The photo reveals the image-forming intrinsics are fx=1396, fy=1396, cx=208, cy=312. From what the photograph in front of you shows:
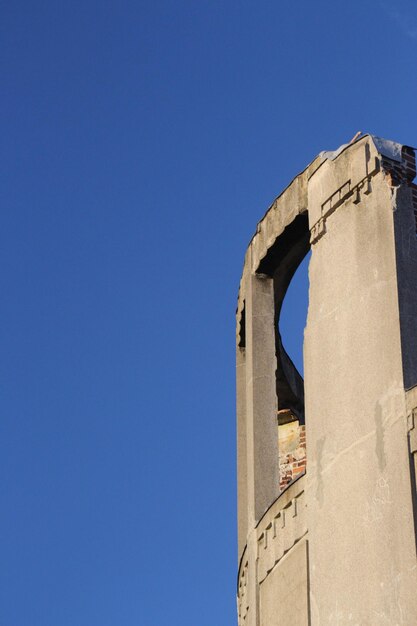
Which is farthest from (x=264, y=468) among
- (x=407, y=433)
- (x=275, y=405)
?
(x=407, y=433)

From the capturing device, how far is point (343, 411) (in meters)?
13.0

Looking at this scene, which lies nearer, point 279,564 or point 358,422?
point 358,422

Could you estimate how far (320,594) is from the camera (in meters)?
12.7

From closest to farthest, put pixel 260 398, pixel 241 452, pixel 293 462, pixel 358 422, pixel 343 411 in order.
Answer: pixel 358 422
pixel 343 411
pixel 260 398
pixel 241 452
pixel 293 462

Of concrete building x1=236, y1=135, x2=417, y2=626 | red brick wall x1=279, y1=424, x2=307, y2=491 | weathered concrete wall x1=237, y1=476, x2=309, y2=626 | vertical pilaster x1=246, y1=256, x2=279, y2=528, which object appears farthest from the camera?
red brick wall x1=279, y1=424, x2=307, y2=491

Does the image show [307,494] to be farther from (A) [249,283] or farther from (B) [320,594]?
(A) [249,283]

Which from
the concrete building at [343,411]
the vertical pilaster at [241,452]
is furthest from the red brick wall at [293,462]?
the concrete building at [343,411]

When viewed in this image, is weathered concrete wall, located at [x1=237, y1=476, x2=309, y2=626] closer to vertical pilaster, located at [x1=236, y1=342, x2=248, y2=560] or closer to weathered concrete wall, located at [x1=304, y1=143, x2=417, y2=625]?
weathered concrete wall, located at [x1=304, y1=143, x2=417, y2=625]

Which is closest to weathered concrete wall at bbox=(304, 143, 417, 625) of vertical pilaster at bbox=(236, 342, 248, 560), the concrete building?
the concrete building

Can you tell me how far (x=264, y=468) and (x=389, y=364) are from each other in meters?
2.98

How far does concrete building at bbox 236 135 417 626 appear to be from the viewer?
39.1 feet

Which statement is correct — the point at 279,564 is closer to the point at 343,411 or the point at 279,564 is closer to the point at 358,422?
the point at 343,411

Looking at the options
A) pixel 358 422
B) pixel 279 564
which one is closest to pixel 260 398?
pixel 279 564

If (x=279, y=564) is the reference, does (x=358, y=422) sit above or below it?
above
